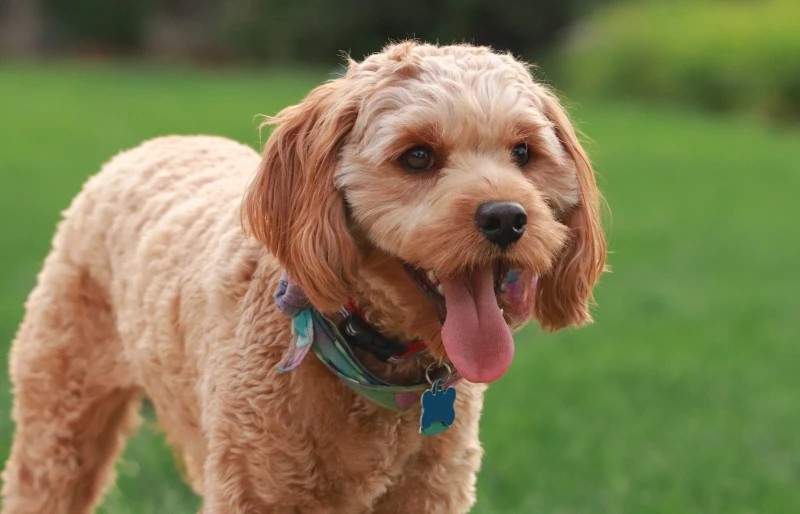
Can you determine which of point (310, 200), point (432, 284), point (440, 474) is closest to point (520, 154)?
point (432, 284)

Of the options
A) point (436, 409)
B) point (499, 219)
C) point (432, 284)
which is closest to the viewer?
point (499, 219)

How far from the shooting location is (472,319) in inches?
123

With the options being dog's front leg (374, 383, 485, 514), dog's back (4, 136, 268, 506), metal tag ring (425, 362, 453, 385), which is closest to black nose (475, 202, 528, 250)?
metal tag ring (425, 362, 453, 385)

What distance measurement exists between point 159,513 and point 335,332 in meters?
2.09

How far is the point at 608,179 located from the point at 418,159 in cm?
1321

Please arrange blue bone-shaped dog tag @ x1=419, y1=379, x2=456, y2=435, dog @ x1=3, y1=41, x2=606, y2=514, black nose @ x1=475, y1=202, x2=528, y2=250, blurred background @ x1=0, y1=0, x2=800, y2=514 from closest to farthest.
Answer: black nose @ x1=475, y1=202, x2=528, y2=250 < dog @ x1=3, y1=41, x2=606, y2=514 < blue bone-shaped dog tag @ x1=419, y1=379, x2=456, y2=435 < blurred background @ x1=0, y1=0, x2=800, y2=514

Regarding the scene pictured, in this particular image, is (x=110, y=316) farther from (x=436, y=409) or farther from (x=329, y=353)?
(x=436, y=409)

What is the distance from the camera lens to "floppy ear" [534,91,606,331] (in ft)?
11.1

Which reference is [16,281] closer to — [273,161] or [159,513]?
[159,513]

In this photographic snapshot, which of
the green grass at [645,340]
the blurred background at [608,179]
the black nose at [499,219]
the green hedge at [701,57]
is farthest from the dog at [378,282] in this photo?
the green hedge at [701,57]

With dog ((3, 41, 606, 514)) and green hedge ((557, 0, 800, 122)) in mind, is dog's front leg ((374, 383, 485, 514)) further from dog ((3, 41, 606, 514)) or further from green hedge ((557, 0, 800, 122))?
green hedge ((557, 0, 800, 122))

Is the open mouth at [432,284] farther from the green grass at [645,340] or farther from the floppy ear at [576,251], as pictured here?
the green grass at [645,340]

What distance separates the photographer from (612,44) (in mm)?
26844

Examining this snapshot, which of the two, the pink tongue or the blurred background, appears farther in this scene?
the blurred background
